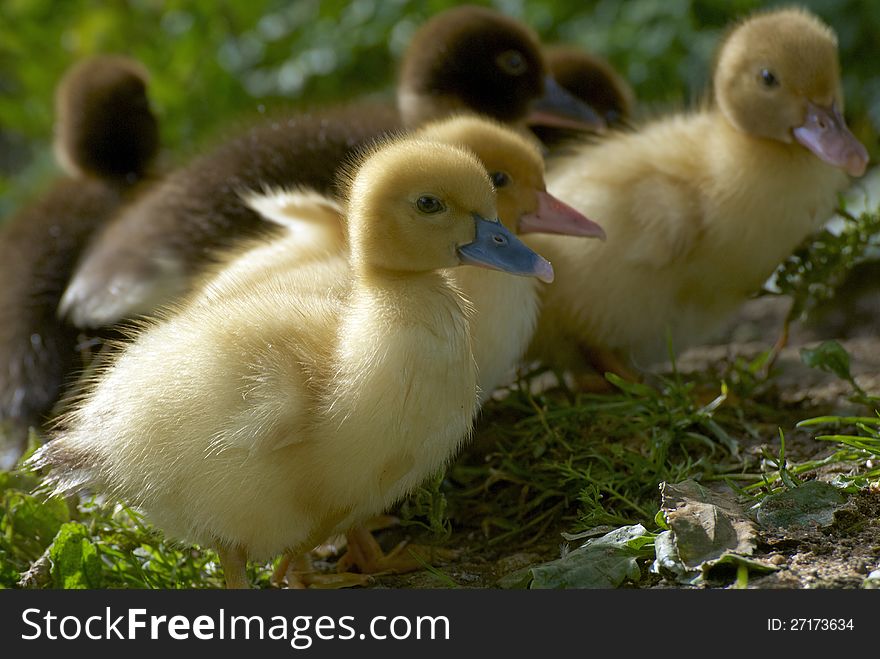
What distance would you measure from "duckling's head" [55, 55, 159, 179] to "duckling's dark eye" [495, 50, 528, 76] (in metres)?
1.12

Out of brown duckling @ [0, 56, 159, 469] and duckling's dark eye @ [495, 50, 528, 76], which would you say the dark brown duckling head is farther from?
brown duckling @ [0, 56, 159, 469]

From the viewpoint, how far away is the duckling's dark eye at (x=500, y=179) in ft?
8.59

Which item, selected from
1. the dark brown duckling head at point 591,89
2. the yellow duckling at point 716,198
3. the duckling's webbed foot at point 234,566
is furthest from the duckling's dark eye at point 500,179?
the dark brown duckling head at point 591,89

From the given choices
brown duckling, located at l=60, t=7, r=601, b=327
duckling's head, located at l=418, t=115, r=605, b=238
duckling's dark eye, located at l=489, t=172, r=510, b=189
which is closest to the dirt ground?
duckling's head, located at l=418, t=115, r=605, b=238

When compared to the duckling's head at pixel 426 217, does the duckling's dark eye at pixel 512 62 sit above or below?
above

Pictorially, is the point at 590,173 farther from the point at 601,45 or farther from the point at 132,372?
the point at 601,45

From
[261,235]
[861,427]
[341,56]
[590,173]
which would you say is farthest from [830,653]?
[341,56]

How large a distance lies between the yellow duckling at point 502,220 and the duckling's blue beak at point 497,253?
0.31 metres

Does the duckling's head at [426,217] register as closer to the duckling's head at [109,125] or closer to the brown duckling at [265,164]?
the brown duckling at [265,164]

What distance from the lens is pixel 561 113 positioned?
11.4 feet

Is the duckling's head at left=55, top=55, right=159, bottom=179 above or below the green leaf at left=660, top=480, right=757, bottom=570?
above

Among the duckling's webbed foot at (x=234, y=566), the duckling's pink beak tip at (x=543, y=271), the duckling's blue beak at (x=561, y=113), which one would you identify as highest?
the duckling's blue beak at (x=561, y=113)

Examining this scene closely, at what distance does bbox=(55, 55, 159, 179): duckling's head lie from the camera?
143 inches

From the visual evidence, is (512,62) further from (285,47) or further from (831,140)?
(285,47)
